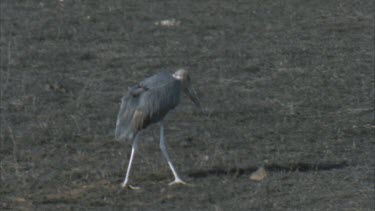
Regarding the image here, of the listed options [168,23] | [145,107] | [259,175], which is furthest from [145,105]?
[168,23]

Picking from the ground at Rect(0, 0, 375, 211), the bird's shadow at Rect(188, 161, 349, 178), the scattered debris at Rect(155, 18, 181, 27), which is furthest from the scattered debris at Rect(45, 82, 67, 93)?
the scattered debris at Rect(155, 18, 181, 27)

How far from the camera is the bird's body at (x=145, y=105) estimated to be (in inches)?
307

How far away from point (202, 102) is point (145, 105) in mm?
2730

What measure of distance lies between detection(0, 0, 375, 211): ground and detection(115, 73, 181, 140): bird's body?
1.27ft

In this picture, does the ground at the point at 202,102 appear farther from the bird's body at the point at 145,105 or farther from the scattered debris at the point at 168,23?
the bird's body at the point at 145,105

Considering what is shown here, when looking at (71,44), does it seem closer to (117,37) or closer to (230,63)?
(117,37)

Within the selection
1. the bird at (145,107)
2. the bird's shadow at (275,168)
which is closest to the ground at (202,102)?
the bird's shadow at (275,168)

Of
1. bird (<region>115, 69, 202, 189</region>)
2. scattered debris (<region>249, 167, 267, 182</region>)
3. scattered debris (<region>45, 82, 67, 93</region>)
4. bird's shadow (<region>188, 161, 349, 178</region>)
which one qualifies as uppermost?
bird (<region>115, 69, 202, 189</region>)

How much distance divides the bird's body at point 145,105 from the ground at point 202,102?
0.39m

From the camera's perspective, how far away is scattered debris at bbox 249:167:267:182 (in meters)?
7.97

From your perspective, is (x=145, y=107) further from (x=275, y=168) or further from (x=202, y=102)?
(x=202, y=102)

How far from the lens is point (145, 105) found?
7.81m

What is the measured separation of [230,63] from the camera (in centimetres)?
1209

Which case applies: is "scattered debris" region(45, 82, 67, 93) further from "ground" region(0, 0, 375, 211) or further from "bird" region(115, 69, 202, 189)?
"bird" region(115, 69, 202, 189)
